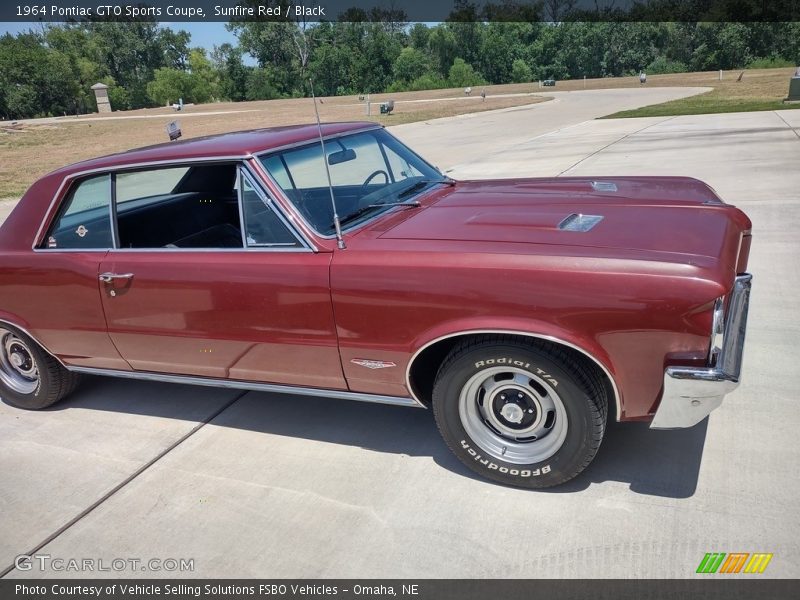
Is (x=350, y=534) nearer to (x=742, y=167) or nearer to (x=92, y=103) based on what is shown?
(x=742, y=167)

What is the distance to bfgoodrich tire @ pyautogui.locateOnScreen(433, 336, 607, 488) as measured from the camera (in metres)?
2.75

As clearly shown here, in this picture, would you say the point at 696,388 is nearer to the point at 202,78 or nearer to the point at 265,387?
the point at 265,387

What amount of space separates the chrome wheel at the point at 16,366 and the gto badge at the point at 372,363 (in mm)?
2406

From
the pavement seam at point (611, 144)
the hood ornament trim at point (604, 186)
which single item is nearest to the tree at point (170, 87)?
the pavement seam at point (611, 144)

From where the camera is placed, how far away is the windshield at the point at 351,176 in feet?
11.2

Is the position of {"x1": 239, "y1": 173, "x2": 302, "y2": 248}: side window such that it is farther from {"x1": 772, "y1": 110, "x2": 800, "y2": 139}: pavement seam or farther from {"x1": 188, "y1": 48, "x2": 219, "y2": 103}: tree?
{"x1": 188, "y1": 48, "x2": 219, "y2": 103}: tree

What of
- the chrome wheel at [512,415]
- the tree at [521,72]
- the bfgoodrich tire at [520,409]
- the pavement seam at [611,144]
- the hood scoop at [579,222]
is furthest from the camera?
the tree at [521,72]

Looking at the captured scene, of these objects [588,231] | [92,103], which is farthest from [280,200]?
[92,103]

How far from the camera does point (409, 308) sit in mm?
2922

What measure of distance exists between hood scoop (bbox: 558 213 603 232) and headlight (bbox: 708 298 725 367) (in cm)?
67

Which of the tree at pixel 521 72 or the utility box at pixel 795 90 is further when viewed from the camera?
the tree at pixel 521 72
